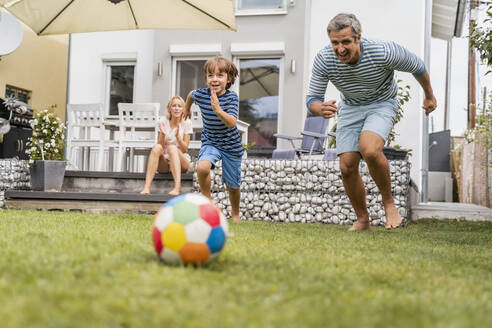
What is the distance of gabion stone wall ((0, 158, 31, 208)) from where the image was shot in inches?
233

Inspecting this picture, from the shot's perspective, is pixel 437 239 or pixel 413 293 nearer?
pixel 413 293

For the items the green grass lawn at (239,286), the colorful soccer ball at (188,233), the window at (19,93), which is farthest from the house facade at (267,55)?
the colorful soccer ball at (188,233)

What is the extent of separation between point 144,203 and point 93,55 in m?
6.55

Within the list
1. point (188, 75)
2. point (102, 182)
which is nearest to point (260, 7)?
point (188, 75)

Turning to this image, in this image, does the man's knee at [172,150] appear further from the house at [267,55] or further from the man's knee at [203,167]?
the house at [267,55]

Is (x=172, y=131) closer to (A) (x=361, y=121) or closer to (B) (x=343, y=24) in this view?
(A) (x=361, y=121)

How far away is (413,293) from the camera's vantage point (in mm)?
1783

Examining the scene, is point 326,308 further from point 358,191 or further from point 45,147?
point 45,147

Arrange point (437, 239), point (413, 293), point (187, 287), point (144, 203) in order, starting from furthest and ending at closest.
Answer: point (144, 203) < point (437, 239) < point (413, 293) < point (187, 287)

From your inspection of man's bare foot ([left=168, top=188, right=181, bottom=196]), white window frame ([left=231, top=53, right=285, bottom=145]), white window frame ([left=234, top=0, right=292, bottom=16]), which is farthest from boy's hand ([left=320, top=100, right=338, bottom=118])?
white window frame ([left=234, top=0, right=292, bottom=16])

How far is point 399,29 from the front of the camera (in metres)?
9.71

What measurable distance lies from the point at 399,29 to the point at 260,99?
292 centimetres

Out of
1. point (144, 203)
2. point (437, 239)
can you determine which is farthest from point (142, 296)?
point (144, 203)

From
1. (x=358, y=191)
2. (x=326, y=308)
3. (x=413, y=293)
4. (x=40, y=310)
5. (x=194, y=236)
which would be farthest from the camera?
(x=358, y=191)
